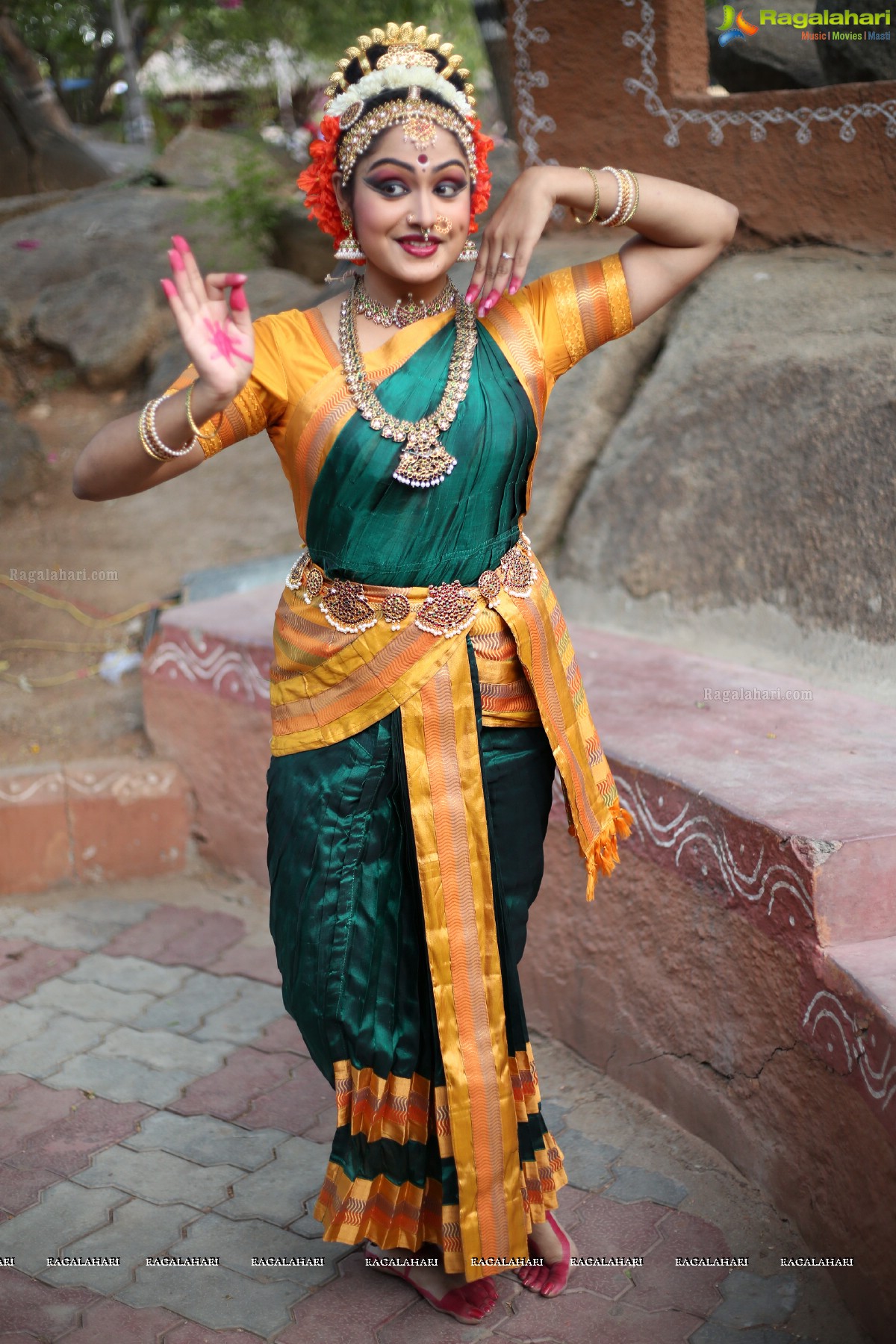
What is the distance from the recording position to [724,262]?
462 centimetres

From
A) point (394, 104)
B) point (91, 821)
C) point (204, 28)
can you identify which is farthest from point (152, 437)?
point (204, 28)

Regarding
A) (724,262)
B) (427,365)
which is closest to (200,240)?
(724,262)

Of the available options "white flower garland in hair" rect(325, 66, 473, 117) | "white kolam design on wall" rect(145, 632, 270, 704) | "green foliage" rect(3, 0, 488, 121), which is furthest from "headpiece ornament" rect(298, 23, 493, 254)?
"green foliage" rect(3, 0, 488, 121)

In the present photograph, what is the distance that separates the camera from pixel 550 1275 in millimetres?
2549

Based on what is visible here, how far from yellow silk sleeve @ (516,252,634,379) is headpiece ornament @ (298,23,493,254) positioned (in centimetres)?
20

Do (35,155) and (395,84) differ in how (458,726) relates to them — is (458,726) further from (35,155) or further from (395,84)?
(35,155)

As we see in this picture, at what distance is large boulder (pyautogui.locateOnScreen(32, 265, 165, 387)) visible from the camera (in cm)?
724

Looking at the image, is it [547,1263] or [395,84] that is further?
[547,1263]

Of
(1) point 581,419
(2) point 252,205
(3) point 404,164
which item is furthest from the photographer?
(2) point 252,205

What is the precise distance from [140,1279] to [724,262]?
3.71 m

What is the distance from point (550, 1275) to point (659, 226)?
6.60 ft

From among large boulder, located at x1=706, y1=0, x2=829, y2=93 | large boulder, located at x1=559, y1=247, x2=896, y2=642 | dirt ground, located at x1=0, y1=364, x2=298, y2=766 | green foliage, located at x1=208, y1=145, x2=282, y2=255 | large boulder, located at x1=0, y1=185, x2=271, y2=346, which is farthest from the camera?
green foliage, located at x1=208, y1=145, x2=282, y2=255

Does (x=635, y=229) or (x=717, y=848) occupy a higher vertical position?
(x=635, y=229)

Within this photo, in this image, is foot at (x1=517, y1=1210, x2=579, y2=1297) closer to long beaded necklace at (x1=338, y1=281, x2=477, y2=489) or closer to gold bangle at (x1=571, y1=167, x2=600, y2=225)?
long beaded necklace at (x1=338, y1=281, x2=477, y2=489)
